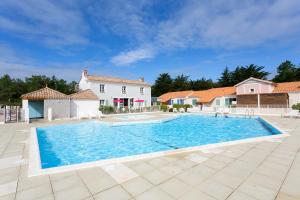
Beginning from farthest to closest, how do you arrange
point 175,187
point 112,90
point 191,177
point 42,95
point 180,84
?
point 180,84, point 112,90, point 42,95, point 191,177, point 175,187

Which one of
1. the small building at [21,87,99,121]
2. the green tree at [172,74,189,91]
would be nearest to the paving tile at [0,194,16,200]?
the small building at [21,87,99,121]

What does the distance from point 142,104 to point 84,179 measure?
2855 centimetres

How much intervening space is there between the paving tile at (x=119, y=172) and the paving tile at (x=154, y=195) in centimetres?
70

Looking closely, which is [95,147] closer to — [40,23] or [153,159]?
[153,159]

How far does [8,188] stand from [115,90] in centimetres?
2557

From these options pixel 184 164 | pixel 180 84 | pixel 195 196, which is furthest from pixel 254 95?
pixel 180 84

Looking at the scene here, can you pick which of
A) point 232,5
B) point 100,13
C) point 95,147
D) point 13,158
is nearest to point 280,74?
point 232,5

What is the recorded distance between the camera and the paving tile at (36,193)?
3148 mm

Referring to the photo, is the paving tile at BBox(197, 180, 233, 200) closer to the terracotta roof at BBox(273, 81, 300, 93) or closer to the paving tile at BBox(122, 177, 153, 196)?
the paving tile at BBox(122, 177, 153, 196)

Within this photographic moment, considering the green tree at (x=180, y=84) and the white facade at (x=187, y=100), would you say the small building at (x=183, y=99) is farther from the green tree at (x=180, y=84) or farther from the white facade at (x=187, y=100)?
the green tree at (x=180, y=84)

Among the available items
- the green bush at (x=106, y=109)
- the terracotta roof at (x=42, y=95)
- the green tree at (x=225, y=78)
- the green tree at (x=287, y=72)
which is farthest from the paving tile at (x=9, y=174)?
the green tree at (x=225, y=78)

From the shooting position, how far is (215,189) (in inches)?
131

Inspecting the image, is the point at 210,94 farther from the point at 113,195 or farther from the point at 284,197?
the point at 113,195

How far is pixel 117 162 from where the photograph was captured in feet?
15.7
